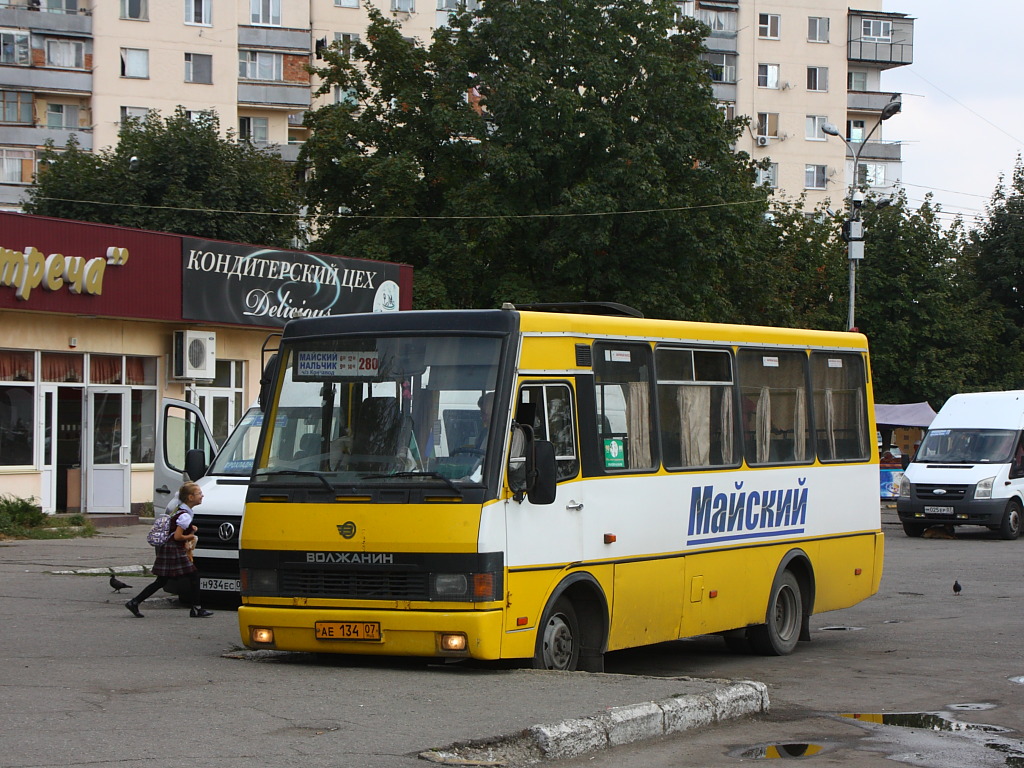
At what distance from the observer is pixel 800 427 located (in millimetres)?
13406

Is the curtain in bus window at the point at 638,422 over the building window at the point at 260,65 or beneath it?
beneath

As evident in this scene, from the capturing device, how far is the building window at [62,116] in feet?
209

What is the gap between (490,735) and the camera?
24.9 feet

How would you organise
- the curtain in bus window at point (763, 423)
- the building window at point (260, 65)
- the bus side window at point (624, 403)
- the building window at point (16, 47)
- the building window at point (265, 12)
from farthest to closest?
the building window at point (265, 12)
the building window at point (260, 65)
the building window at point (16, 47)
the curtain in bus window at point (763, 423)
the bus side window at point (624, 403)

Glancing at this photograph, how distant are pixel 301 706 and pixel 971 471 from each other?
76.7ft

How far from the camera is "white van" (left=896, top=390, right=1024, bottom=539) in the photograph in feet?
95.8

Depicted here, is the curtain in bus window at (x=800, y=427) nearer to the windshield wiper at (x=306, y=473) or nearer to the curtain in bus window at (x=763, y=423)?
the curtain in bus window at (x=763, y=423)

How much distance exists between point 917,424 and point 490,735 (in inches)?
1688

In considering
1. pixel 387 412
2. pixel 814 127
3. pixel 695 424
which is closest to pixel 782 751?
pixel 387 412

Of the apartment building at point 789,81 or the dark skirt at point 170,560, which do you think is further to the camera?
the apartment building at point 789,81

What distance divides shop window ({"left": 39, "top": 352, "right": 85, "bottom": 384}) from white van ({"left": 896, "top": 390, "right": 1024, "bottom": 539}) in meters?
16.4

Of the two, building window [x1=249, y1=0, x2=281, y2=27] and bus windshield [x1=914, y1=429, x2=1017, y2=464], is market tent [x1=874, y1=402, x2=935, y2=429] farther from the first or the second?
building window [x1=249, y1=0, x2=281, y2=27]

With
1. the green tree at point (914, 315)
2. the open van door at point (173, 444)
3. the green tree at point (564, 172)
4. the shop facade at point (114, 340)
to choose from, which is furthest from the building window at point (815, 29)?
the open van door at point (173, 444)

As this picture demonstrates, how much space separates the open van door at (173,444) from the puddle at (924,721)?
31.9ft
